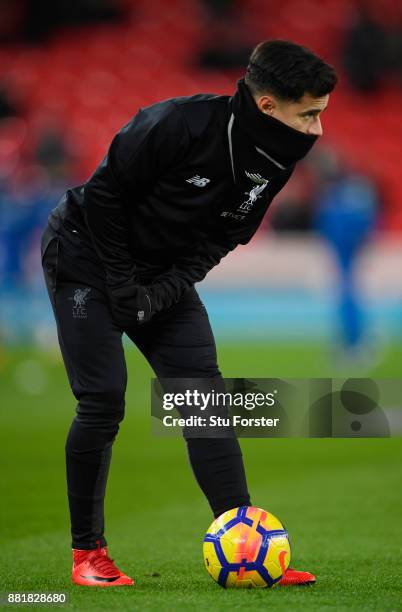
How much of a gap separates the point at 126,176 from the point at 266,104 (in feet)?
1.88

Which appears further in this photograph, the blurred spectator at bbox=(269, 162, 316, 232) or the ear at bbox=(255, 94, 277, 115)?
the blurred spectator at bbox=(269, 162, 316, 232)

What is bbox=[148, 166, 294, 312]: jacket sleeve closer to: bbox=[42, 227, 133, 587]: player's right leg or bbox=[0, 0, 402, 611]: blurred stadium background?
bbox=[42, 227, 133, 587]: player's right leg

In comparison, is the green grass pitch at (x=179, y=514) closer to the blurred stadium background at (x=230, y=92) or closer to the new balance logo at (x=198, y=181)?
the new balance logo at (x=198, y=181)

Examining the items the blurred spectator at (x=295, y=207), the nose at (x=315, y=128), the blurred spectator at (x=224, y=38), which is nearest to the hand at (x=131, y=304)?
the nose at (x=315, y=128)

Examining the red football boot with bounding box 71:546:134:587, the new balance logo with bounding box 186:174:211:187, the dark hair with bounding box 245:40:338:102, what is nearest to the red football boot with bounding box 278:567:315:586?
the red football boot with bounding box 71:546:134:587

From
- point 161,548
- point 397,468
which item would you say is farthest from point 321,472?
point 161,548

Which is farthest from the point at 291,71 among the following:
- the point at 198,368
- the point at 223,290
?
the point at 223,290

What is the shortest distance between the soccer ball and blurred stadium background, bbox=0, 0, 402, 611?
90mm

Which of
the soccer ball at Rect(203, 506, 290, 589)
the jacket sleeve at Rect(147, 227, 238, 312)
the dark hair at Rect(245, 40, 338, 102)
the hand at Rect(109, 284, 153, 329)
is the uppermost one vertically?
the dark hair at Rect(245, 40, 338, 102)

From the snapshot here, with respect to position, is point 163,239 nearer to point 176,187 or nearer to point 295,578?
point 176,187

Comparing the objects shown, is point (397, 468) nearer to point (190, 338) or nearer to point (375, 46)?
point (190, 338)

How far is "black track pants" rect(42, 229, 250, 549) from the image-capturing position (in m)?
4.45

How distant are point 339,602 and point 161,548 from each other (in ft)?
5.58

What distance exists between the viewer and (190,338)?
4617 millimetres
